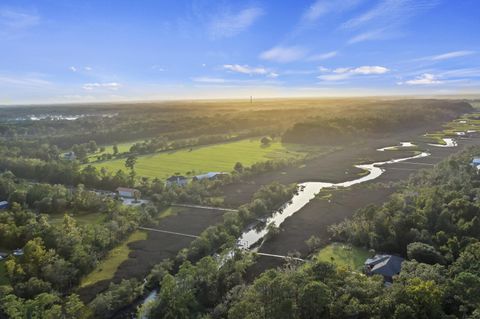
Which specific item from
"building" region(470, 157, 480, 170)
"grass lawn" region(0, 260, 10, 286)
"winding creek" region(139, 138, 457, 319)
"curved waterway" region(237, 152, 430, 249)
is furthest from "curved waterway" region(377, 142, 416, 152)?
"grass lawn" region(0, 260, 10, 286)

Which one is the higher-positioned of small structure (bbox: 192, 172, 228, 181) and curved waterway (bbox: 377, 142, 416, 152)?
curved waterway (bbox: 377, 142, 416, 152)

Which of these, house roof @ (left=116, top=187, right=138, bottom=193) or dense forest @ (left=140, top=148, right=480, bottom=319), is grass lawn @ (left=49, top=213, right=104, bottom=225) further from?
dense forest @ (left=140, top=148, right=480, bottom=319)

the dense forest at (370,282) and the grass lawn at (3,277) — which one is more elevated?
the dense forest at (370,282)

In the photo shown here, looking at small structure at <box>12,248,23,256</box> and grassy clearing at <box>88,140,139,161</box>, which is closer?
small structure at <box>12,248,23,256</box>

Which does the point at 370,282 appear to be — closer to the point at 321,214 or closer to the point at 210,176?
the point at 321,214

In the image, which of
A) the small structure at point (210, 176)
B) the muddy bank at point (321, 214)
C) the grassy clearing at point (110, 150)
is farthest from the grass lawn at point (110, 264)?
the grassy clearing at point (110, 150)

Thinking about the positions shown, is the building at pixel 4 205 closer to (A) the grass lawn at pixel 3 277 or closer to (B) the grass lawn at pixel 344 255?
(A) the grass lawn at pixel 3 277

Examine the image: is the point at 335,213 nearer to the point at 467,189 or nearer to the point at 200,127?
the point at 467,189

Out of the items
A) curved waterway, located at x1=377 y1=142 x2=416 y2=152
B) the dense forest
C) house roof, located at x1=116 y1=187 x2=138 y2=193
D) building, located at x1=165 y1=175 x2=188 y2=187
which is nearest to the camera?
the dense forest

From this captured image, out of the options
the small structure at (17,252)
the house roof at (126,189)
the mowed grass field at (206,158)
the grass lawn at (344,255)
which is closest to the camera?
the grass lawn at (344,255)
